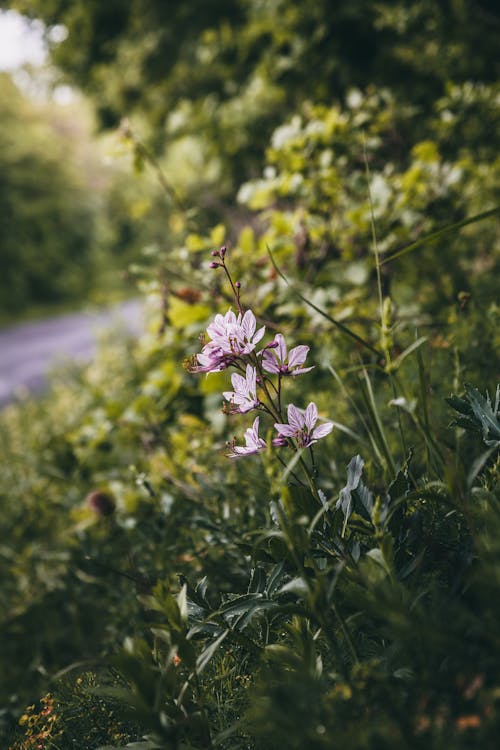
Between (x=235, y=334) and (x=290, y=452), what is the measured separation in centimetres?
37

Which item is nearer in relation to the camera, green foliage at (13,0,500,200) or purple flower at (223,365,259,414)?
purple flower at (223,365,259,414)

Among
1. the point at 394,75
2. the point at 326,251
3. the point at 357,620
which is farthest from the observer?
the point at 394,75

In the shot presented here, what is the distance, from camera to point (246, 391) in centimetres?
91

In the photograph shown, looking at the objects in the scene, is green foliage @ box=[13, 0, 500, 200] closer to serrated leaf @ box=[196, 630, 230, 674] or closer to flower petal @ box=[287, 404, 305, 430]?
flower petal @ box=[287, 404, 305, 430]

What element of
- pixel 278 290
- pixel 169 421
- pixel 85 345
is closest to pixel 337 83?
pixel 278 290

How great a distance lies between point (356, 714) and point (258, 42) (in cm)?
474

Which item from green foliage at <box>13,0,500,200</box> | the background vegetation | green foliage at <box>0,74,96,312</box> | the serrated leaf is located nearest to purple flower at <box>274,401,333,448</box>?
the background vegetation

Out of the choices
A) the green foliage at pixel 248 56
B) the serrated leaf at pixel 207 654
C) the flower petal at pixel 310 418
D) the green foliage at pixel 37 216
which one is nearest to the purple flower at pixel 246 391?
the flower petal at pixel 310 418

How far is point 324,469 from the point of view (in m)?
1.60

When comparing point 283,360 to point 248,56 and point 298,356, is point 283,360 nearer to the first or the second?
point 298,356

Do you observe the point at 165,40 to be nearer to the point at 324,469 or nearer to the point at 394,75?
the point at 394,75

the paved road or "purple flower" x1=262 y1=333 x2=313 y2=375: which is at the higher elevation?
the paved road

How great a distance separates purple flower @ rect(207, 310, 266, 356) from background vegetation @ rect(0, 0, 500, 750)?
0.14m

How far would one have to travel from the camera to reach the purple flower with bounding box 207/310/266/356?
2.95ft
